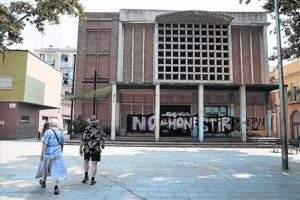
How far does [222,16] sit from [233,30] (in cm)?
186

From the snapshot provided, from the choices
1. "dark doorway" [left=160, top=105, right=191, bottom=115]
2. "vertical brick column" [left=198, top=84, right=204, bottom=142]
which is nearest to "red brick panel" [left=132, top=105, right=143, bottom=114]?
"dark doorway" [left=160, top=105, right=191, bottom=115]

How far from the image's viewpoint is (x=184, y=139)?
27984 mm

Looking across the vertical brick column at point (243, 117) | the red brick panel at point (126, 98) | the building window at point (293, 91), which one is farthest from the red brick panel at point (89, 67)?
the building window at point (293, 91)

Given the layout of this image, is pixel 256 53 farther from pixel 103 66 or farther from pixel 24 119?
pixel 24 119

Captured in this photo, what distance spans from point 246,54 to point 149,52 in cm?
865

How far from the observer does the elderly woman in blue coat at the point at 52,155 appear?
8398mm

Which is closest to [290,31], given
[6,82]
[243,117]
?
[243,117]

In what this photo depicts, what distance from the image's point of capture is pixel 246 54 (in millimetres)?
32281

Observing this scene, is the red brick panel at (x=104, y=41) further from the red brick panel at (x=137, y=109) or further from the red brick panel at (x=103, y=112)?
the red brick panel at (x=137, y=109)

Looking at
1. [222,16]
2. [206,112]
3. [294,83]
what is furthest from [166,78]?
[294,83]

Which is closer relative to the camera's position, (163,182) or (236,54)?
(163,182)

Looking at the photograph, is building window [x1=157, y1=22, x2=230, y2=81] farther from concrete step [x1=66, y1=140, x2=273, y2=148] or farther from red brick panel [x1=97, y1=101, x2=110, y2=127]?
concrete step [x1=66, y1=140, x2=273, y2=148]

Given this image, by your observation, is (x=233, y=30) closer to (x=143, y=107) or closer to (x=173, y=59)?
(x=173, y=59)

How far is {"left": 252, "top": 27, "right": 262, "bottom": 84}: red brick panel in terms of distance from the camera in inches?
1260
